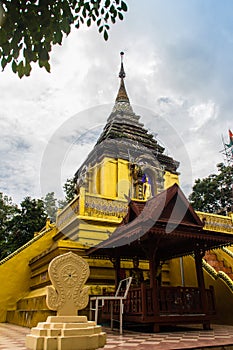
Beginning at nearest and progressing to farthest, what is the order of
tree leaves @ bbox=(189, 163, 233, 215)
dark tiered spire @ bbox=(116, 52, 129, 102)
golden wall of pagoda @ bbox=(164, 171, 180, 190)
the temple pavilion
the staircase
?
the temple pavilion, the staircase, golden wall of pagoda @ bbox=(164, 171, 180, 190), dark tiered spire @ bbox=(116, 52, 129, 102), tree leaves @ bbox=(189, 163, 233, 215)

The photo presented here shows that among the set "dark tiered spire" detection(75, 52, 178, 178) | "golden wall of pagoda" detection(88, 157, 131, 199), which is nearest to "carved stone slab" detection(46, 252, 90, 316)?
"golden wall of pagoda" detection(88, 157, 131, 199)

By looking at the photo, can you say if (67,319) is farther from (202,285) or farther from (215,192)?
(215,192)

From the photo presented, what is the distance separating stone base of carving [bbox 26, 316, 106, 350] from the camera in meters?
3.63

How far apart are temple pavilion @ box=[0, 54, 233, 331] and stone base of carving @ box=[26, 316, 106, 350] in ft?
9.03

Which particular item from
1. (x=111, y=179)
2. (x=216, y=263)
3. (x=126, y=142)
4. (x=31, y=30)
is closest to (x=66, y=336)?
(x=31, y=30)

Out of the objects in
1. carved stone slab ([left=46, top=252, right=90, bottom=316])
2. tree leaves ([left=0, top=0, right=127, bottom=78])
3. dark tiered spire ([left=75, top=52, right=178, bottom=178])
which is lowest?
carved stone slab ([left=46, top=252, right=90, bottom=316])

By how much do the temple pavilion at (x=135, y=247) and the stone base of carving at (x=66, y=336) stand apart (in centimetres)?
275

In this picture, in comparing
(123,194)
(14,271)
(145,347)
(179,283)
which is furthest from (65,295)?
(123,194)

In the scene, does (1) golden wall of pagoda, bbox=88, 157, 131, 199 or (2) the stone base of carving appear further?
(1) golden wall of pagoda, bbox=88, 157, 131, 199

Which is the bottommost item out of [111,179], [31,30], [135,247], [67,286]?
[67,286]

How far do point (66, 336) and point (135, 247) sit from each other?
Answer: 16.2 ft

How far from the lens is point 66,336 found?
12.1 ft

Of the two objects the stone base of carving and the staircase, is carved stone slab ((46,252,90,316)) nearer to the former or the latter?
the stone base of carving

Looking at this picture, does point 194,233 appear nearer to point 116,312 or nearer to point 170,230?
point 170,230
